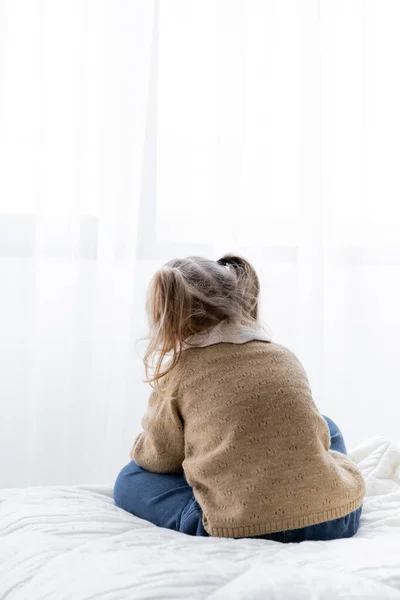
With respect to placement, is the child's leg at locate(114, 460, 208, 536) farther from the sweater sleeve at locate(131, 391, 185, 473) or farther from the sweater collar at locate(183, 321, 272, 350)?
the sweater collar at locate(183, 321, 272, 350)

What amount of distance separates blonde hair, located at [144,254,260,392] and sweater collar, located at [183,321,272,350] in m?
0.01

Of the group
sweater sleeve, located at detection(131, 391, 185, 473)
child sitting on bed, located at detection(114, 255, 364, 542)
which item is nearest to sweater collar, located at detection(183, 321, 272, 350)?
child sitting on bed, located at detection(114, 255, 364, 542)

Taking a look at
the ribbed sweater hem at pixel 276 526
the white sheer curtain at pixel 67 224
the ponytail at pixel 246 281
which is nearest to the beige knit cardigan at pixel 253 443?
the ribbed sweater hem at pixel 276 526

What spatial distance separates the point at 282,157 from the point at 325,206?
20 centimetres

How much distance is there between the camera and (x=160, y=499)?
1.26 metres

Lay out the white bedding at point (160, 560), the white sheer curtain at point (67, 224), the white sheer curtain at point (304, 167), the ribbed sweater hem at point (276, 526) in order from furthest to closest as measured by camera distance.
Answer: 1. the white sheer curtain at point (304, 167)
2. the white sheer curtain at point (67, 224)
3. the ribbed sweater hem at point (276, 526)
4. the white bedding at point (160, 560)

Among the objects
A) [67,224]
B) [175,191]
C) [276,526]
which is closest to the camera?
A: [276,526]

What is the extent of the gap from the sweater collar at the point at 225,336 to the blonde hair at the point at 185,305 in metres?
0.01

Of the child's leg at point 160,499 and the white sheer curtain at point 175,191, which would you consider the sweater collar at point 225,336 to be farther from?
the white sheer curtain at point 175,191

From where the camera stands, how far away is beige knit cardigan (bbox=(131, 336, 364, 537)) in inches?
43.8

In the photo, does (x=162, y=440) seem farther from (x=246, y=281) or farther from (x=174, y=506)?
(x=246, y=281)

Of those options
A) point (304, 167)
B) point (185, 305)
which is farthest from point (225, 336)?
point (304, 167)

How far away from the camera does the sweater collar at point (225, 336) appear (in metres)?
1.25

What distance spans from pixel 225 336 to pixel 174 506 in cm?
29
